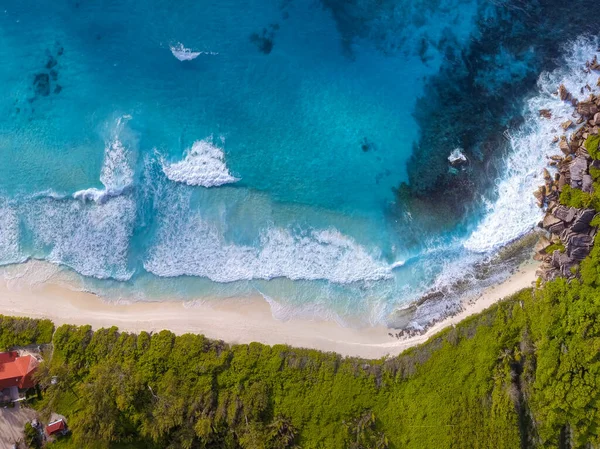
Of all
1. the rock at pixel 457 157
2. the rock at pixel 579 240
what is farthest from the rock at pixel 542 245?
the rock at pixel 457 157

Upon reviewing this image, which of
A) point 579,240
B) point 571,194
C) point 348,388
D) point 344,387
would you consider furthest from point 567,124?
point 344,387

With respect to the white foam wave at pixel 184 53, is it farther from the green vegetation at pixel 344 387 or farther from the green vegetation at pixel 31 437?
the green vegetation at pixel 31 437

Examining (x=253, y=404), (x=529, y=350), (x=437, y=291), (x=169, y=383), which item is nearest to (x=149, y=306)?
(x=169, y=383)

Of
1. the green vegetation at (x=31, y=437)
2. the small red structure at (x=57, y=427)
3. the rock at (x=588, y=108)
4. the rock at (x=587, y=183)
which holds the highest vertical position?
the rock at (x=588, y=108)

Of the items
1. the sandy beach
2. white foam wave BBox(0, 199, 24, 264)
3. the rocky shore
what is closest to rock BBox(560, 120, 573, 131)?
the rocky shore

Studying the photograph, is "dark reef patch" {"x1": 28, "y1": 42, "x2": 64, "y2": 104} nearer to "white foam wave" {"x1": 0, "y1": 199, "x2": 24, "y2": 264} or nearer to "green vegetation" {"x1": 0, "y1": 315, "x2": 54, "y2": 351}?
"white foam wave" {"x1": 0, "y1": 199, "x2": 24, "y2": 264}
